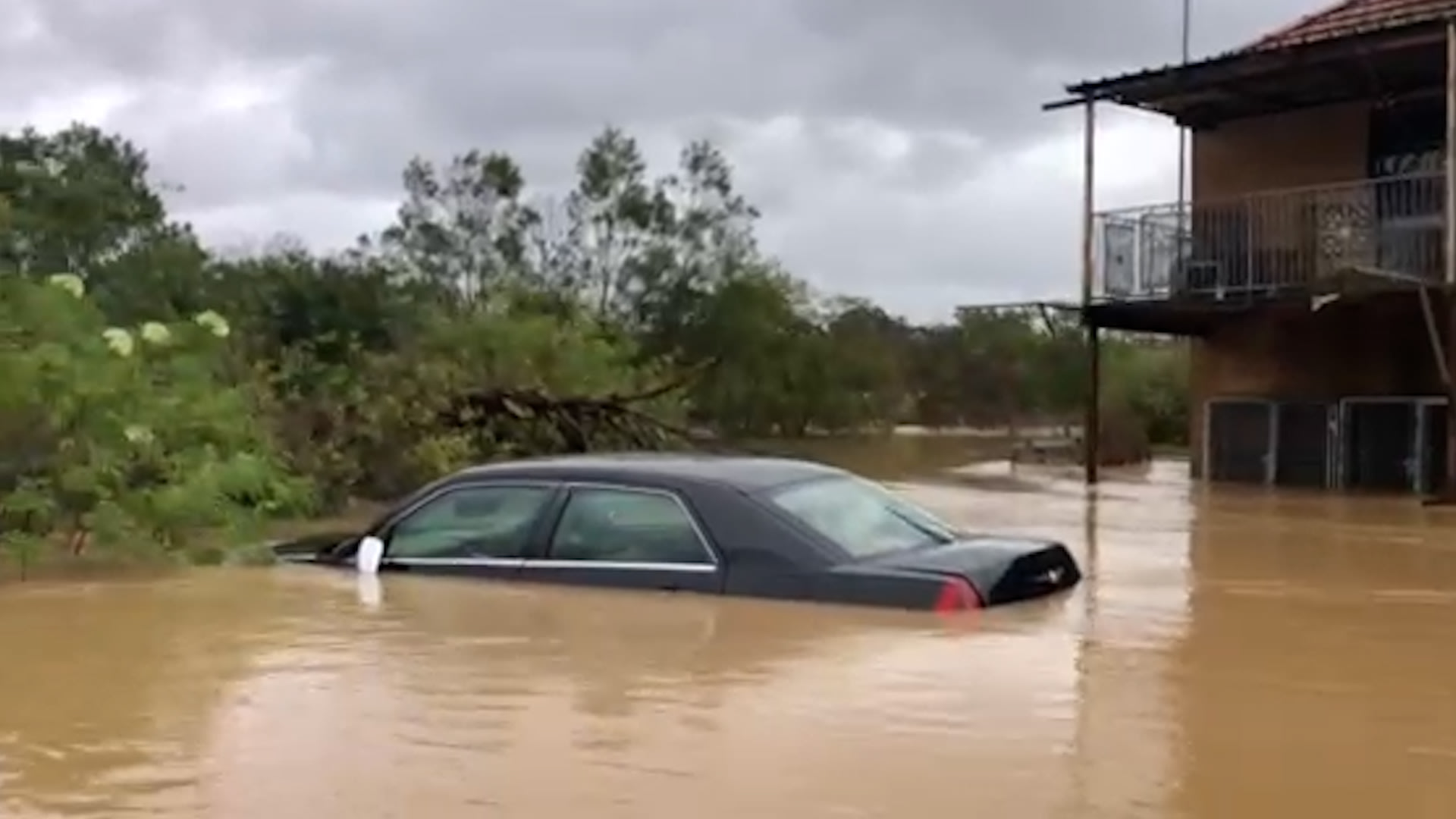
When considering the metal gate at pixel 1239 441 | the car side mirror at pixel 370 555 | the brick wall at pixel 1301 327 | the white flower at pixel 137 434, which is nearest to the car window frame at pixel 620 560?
the car side mirror at pixel 370 555

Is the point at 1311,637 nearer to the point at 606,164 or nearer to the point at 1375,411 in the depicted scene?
the point at 1375,411

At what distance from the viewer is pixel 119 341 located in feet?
38.4

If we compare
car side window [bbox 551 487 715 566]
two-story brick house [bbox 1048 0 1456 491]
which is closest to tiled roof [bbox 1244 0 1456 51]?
two-story brick house [bbox 1048 0 1456 491]

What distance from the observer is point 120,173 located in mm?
38219

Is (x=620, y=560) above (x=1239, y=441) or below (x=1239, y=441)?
below

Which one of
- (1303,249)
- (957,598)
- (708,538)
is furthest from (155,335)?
(1303,249)

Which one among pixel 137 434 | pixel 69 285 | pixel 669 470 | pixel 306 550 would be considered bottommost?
pixel 306 550

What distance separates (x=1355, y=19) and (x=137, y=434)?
16145 mm

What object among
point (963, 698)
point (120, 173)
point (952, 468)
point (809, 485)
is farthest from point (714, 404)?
point (963, 698)

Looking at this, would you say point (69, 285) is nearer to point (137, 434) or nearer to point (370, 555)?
point (137, 434)

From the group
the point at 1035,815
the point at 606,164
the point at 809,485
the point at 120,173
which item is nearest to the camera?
the point at 1035,815

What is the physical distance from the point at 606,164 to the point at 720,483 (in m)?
35.0

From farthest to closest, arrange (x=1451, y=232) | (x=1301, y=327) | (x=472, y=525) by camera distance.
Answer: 1. (x=1301, y=327)
2. (x=1451, y=232)
3. (x=472, y=525)

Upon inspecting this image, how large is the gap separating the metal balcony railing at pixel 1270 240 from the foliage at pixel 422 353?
181 centimetres
